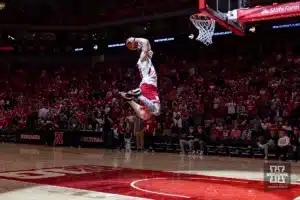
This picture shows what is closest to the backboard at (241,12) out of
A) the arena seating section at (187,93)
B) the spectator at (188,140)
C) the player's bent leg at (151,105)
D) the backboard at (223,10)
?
the backboard at (223,10)

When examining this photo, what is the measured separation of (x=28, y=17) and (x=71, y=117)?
496 inches

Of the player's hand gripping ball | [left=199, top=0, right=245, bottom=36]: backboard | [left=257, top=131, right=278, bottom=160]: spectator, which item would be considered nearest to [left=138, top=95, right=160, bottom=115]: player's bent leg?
the player's hand gripping ball

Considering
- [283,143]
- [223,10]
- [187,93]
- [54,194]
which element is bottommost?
[54,194]

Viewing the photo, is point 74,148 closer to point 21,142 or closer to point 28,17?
point 21,142

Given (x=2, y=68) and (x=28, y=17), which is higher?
(x=28, y=17)

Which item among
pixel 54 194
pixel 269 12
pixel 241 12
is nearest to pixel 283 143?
pixel 269 12

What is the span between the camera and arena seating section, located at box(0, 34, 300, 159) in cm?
2014

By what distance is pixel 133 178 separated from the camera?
12.5 m

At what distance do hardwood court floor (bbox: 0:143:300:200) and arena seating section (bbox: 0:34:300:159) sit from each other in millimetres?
2270

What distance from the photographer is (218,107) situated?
21.8 metres

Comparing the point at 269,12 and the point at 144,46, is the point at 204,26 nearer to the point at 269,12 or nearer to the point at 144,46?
the point at 269,12

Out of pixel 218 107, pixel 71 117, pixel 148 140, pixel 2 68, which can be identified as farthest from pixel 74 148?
pixel 2 68

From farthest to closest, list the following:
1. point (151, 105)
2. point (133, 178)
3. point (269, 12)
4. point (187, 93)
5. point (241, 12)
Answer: point (187, 93)
point (269, 12)
point (133, 178)
point (241, 12)
point (151, 105)

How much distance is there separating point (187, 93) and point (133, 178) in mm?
12260
